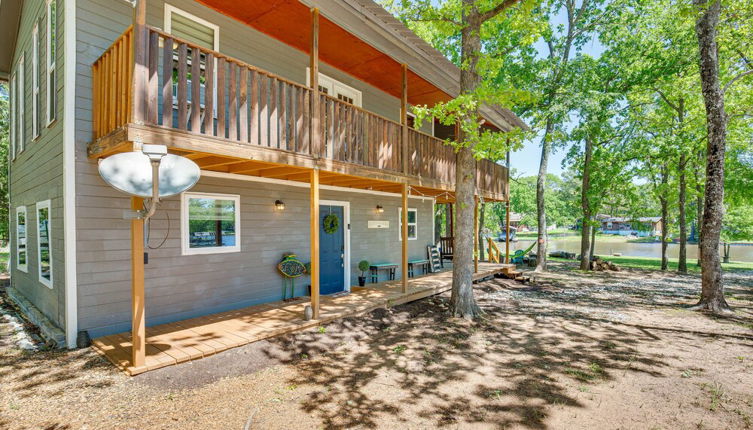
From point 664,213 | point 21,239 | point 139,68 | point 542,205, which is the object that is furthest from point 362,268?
point 664,213

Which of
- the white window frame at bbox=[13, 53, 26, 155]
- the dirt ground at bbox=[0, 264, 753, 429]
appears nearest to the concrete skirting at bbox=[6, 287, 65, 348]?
the dirt ground at bbox=[0, 264, 753, 429]

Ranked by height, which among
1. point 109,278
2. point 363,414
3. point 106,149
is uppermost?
point 106,149

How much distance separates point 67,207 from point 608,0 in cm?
1990

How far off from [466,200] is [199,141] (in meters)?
5.20

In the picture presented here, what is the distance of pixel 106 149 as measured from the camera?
457cm

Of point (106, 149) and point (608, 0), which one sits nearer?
point (106, 149)

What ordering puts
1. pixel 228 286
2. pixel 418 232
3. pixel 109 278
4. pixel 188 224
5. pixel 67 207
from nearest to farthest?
pixel 67 207 → pixel 109 278 → pixel 188 224 → pixel 228 286 → pixel 418 232

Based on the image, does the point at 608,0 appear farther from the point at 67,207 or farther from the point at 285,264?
the point at 67,207

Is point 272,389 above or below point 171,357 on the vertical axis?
below

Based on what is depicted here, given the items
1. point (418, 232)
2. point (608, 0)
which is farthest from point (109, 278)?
point (608, 0)

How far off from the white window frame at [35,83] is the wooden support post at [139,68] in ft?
14.7

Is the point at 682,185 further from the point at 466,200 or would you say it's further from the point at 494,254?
the point at 466,200

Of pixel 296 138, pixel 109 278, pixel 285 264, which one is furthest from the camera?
pixel 285 264

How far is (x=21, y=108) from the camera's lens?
8.18 metres
